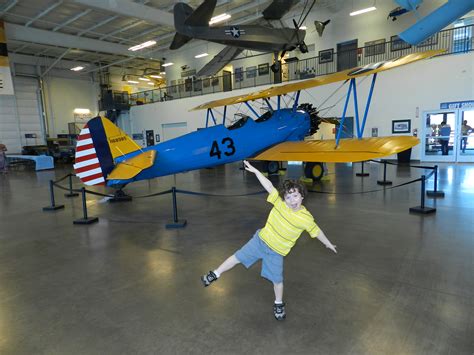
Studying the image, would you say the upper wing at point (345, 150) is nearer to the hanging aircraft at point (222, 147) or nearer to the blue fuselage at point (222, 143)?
the hanging aircraft at point (222, 147)

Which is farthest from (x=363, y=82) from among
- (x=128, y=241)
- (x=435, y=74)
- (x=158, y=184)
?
(x=128, y=241)

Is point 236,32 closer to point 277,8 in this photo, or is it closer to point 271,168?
point 277,8

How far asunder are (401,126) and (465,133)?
2580mm

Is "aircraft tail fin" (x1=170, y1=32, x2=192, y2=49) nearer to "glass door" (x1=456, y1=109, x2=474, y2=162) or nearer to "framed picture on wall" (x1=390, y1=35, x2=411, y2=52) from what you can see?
"framed picture on wall" (x1=390, y1=35, x2=411, y2=52)

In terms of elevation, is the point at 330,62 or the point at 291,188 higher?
the point at 330,62

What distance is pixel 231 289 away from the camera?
3076mm

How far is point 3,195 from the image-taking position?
31.3 feet

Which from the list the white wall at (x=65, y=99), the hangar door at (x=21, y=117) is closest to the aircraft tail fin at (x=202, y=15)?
the hangar door at (x=21, y=117)

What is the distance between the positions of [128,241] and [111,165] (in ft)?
8.17

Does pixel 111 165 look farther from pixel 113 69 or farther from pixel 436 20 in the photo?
pixel 113 69

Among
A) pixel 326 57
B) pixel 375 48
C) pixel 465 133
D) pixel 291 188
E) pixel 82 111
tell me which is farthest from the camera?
pixel 82 111

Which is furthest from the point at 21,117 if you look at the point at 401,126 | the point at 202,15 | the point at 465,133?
the point at 465,133

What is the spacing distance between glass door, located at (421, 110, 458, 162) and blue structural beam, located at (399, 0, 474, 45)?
705 cm

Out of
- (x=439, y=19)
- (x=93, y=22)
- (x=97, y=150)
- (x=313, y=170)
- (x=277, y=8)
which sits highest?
(x=93, y=22)
